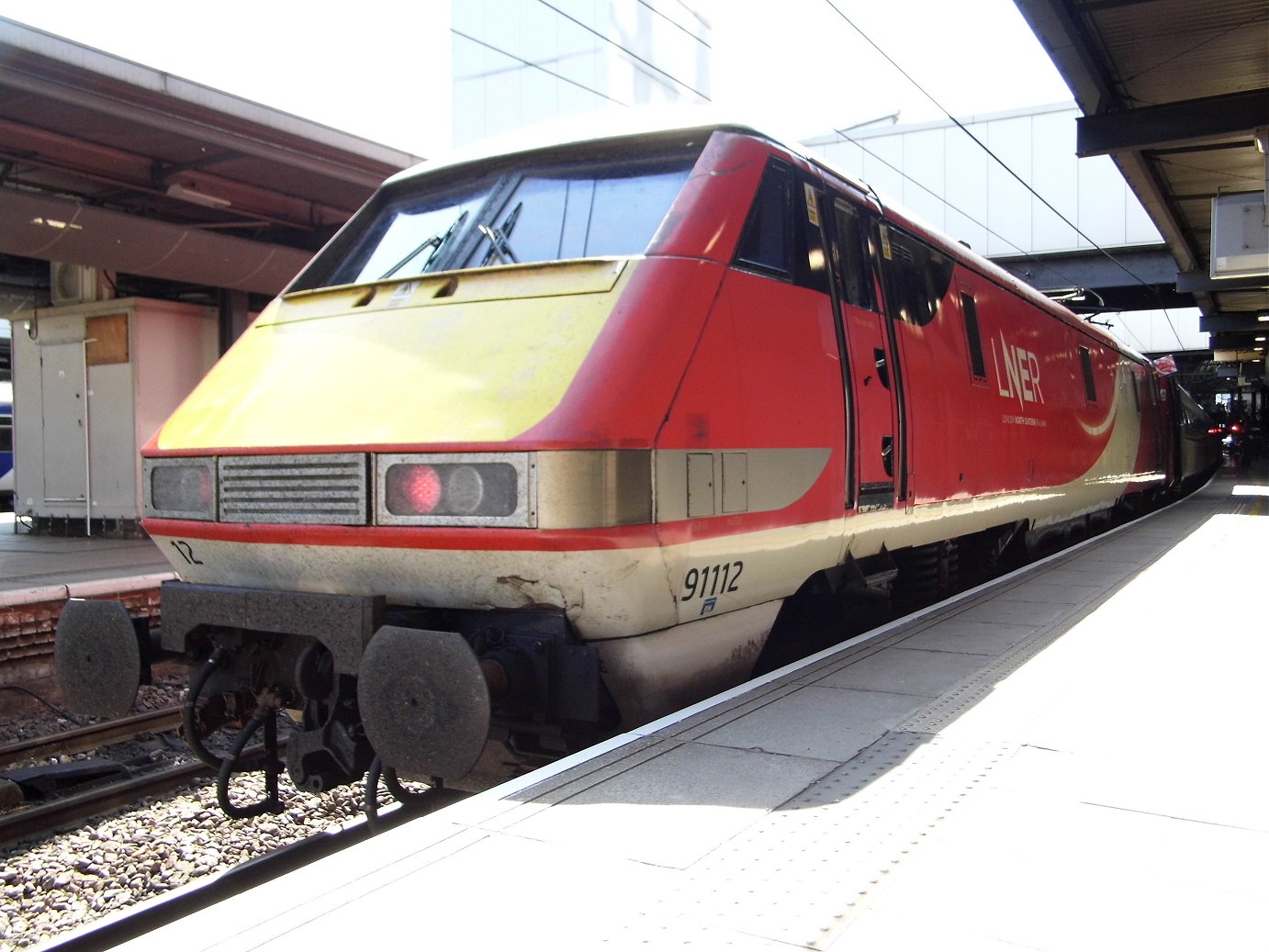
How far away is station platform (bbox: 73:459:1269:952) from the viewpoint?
7.33 feet

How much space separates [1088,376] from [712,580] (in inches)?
347

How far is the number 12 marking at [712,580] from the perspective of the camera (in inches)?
143

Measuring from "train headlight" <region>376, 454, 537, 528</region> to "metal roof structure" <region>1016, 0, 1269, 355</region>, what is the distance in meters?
8.96

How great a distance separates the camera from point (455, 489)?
3.32 metres

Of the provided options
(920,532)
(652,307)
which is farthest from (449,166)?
(920,532)

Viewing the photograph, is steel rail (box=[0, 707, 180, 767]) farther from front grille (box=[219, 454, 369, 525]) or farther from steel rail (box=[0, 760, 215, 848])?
Answer: front grille (box=[219, 454, 369, 525])

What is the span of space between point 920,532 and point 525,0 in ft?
72.6

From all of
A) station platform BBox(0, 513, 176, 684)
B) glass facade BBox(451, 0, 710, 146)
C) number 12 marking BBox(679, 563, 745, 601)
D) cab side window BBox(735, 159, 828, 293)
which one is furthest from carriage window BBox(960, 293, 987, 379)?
glass facade BBox(451, 0, 710, 146)

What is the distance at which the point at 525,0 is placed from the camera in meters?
24.4

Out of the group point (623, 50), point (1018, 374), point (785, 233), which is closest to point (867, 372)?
point (785, 233)

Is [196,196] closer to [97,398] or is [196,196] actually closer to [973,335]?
[97,398]

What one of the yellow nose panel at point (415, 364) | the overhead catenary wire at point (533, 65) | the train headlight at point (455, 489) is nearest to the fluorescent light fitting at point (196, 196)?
the yellow nose panel at point (415, 364)

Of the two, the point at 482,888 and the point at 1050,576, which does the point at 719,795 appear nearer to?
the point at 482,888

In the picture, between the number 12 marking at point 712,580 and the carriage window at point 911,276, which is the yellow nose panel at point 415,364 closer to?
the number 12 marking at point 712,580
